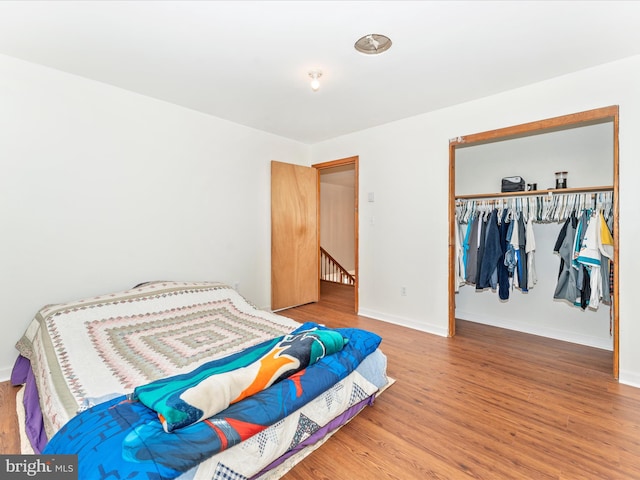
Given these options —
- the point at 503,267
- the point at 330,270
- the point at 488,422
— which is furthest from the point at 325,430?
the point at 330,270

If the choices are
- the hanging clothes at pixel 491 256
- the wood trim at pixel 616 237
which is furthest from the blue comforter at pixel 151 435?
the hanging clothes at pixel 491 256

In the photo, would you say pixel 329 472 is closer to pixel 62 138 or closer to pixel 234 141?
pixel 62 138

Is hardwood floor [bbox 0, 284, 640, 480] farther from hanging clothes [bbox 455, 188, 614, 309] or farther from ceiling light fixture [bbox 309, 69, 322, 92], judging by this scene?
ceiling light fixture [bbox 309, 69, 322, 92]

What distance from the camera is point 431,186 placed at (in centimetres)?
354

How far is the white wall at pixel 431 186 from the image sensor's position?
2408 mm

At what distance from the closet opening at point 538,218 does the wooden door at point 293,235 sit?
209 centimetres

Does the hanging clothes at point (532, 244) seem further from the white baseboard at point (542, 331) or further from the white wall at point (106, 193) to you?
the white wall at point (106, 193)

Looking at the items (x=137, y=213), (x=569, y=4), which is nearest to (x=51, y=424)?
(x=137, y=213)

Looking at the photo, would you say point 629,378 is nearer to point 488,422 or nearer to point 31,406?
point 488,422

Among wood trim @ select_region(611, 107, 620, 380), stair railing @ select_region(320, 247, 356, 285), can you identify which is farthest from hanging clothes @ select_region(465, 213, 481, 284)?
stair railing @ select_region(320, 247, 356, 285)

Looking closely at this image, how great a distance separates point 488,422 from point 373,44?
2.64m

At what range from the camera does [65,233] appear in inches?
106

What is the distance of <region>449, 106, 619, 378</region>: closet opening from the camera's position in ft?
9.67

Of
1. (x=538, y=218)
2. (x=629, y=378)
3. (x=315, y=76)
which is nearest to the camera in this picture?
(x=629, y=378)
